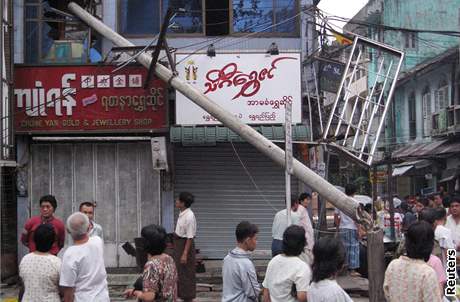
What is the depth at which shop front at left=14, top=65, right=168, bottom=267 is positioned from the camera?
1334cm

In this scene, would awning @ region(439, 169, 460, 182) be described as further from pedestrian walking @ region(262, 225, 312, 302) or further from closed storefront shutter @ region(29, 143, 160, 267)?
pedestrian walking @ region(262, 225, 312, 302)

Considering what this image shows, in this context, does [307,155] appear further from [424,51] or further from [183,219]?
[424,51]

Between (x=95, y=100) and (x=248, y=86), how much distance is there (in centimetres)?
318

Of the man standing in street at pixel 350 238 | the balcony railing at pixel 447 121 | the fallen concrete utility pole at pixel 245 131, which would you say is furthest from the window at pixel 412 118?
the fallen concrete utility pole at pixel 245 131

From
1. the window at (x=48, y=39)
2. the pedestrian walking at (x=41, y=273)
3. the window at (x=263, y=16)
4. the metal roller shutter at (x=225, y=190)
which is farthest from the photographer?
the metal roller shutter at (x=225, y=190)

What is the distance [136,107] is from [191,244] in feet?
14.3

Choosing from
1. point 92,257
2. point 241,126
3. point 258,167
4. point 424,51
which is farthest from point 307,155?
point 424,51

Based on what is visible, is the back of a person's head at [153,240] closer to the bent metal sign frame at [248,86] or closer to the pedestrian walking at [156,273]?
the pedestrian walking at [156,273]

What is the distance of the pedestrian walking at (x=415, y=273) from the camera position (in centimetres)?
488

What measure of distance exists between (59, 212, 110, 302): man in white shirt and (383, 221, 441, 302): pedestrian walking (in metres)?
2.73

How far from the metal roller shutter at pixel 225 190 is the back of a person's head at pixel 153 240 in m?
8.26

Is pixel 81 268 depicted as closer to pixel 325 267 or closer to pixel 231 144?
pixel 325 267

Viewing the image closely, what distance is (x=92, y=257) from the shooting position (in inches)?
241

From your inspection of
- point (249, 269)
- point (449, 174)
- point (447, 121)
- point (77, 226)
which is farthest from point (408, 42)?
point (77, 226)
